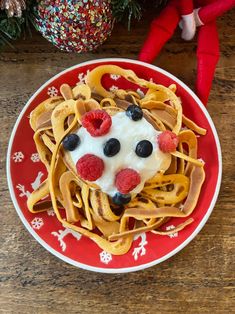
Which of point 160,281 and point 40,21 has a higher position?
point 40,21

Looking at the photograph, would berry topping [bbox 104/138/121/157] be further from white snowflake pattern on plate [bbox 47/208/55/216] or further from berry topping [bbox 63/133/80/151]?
white snowflake pattern on plate [bbox 47/208/55/216]

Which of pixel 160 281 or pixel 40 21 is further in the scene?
pixel 160 281

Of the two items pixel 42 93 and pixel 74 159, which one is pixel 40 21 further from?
pixel 74 159

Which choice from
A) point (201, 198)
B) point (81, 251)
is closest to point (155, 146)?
point (201, 198)

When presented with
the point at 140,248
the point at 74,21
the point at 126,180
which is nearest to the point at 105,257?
the point at 140,248

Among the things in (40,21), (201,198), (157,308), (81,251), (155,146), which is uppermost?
(40,21)

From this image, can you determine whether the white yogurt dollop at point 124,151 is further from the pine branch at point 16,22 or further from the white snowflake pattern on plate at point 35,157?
the pine branch at point 16,22

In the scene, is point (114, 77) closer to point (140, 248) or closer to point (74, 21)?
point (74, 21)
